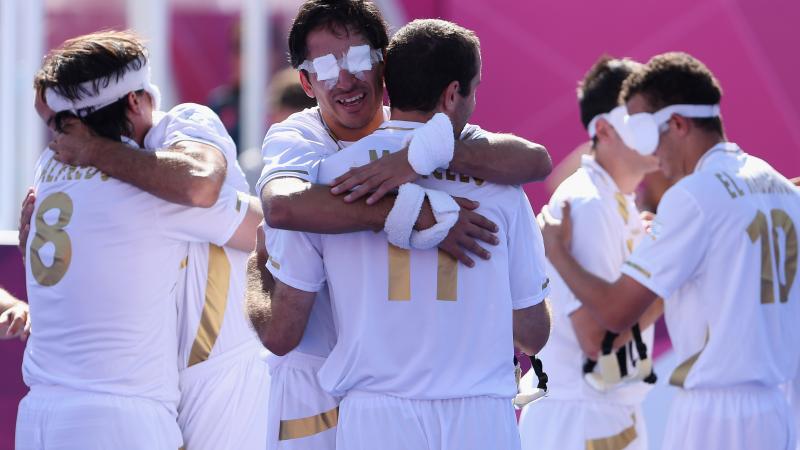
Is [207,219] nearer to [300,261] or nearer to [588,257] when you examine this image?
[300,261]

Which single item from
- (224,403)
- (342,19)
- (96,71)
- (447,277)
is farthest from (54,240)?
(447,277)

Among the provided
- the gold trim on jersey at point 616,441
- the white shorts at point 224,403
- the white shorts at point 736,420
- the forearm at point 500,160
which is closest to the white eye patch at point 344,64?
the forearm at point 500,160

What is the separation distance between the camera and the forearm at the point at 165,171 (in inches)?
156

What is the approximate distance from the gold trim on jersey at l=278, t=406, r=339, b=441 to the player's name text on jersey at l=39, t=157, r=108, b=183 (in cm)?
115

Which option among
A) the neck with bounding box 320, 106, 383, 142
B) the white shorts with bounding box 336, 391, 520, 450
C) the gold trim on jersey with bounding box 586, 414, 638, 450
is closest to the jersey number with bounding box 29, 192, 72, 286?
the neck with bounding box 320, 106, 383, 142

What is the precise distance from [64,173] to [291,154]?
1.17 metres

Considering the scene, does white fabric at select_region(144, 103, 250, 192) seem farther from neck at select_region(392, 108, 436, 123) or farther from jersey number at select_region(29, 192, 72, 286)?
neck at select_region(392, 108, 436, 123)

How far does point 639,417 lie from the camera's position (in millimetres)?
5254

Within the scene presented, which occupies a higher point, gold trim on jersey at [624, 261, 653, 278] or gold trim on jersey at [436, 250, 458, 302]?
gold trim on jersey at [436, 250, 458, 302]

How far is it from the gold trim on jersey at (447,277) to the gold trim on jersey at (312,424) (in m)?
0.59

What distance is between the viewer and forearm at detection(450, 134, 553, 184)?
10.6 ft

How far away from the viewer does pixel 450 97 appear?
3.25m

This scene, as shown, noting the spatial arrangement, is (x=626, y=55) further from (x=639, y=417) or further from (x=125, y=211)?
(x=125, y=211)

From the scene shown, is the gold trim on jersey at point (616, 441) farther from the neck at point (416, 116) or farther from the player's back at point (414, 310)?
the neck at point (416, 116)
